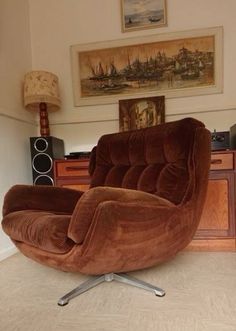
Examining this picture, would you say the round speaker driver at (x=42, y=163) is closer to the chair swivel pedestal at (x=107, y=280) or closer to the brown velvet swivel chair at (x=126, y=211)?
the brown velvet swivel chair at (x=126, y=211)

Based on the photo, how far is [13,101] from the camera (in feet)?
7.34

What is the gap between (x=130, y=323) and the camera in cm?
105

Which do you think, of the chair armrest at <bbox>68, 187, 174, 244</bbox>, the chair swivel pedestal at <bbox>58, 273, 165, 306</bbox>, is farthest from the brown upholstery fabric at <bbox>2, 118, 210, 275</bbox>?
the chair swivel pedestal at <bbox>58, 273, 165, 306</bbox>

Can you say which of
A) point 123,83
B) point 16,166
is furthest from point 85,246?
point 123,83

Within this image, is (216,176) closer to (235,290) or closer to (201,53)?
(235,290)

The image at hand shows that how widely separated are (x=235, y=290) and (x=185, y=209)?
47 cm

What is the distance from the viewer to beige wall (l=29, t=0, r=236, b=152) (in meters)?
2.29

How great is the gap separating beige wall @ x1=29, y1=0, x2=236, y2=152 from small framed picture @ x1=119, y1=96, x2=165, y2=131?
3.0 inches

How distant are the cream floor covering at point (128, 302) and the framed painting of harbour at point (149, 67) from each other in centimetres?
148

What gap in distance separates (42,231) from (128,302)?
19.6 inches

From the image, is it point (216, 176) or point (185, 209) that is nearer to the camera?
point (185, 209)

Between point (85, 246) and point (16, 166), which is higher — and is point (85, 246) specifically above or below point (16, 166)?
below

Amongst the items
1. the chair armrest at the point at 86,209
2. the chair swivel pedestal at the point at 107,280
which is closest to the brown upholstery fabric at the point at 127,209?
the chair armrest at the point at 86,209

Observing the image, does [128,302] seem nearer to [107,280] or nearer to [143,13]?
[107,280]
